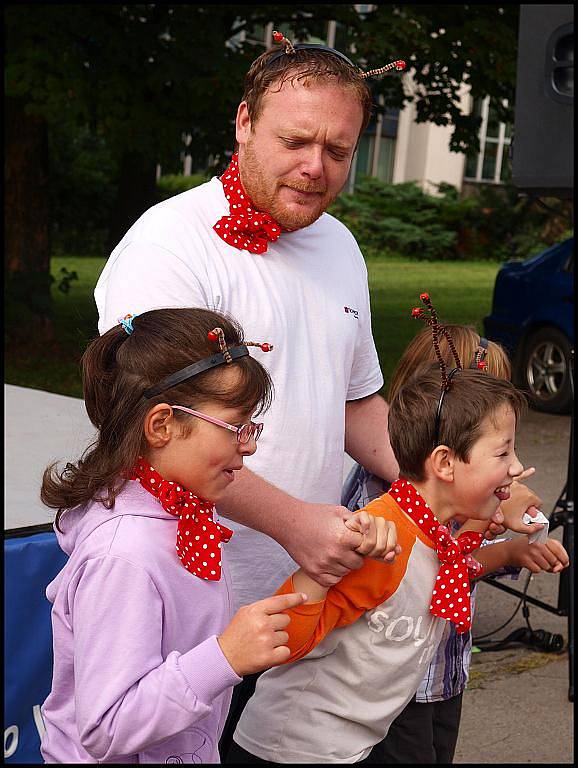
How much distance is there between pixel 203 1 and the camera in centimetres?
1002

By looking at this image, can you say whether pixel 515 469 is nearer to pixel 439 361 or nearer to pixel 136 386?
pixel 439 361

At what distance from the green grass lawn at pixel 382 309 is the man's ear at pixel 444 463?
738 mm

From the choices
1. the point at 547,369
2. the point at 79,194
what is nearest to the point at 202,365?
the point at 547,369

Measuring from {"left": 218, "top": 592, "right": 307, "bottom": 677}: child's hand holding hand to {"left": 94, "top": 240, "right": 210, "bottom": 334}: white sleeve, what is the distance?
0.64 metres

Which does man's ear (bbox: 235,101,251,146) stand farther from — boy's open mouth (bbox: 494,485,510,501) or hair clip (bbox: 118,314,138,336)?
boy's open mouth (bbox: 494,485,510,501)

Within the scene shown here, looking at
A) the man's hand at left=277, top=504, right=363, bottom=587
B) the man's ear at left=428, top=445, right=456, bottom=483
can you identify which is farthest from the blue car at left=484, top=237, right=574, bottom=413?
the man's hand at left=277, top=504, right=363, bottom=587

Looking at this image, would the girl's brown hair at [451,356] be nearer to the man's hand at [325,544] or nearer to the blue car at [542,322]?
the man's hand at [325,544]

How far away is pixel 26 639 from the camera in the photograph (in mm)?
2891

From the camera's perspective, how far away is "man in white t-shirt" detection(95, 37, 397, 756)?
7.62ft

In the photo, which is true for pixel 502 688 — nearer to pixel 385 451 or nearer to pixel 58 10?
pixel 385 451

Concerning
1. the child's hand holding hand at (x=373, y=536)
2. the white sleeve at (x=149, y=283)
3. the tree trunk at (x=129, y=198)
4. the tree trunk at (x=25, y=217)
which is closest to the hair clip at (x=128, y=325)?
the white sleeve at (x=149, y=283)

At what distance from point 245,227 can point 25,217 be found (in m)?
10.0

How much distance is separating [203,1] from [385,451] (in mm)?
8042

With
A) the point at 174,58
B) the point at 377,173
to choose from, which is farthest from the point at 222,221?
the point at 377,173
